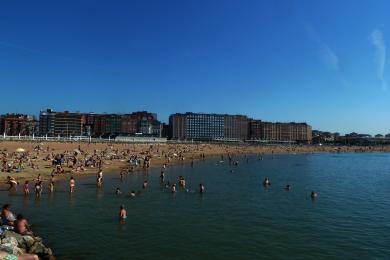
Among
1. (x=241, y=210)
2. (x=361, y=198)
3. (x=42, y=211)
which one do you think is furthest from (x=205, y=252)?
(x=361, y=198)

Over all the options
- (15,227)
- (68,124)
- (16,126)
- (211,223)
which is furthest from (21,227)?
(16,126)

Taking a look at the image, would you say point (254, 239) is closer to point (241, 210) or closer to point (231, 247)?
point (231, 247)

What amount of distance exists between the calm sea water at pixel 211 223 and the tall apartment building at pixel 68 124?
15573 cm

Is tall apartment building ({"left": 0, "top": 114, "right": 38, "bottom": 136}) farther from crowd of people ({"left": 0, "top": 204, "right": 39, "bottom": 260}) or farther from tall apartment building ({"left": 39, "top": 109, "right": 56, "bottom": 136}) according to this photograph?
crowd of people ({"left": 0, "top": 204, "right": 39, "bottom": 260})

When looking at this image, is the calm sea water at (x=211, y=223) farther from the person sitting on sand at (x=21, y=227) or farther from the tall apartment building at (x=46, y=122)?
the tall apartment building at (x=46, y=122)

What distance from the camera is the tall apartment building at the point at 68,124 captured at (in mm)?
185750

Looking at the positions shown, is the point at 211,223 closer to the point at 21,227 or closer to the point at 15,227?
the point at 21,227

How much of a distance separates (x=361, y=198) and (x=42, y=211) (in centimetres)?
2611

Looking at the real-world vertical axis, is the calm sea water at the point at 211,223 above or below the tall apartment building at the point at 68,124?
below

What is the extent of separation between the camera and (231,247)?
1923cm

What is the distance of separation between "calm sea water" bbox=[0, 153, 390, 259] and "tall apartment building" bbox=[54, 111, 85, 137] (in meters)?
156

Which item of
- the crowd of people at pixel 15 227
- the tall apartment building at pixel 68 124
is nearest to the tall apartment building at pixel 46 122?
the tall apartment building at pixel 68 124

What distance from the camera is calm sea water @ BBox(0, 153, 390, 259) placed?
61.3ft

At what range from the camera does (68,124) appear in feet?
615
